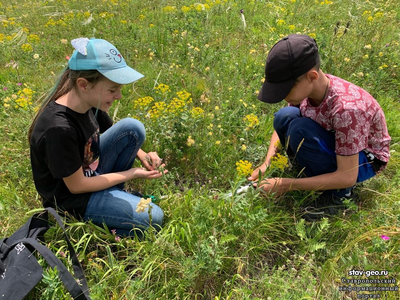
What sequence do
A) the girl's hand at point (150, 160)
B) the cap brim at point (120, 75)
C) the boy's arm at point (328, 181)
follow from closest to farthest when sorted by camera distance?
the cap brim at point (120, 75)
the boy's arm at point (328, 181)
the girl's hand at point (150, 160)

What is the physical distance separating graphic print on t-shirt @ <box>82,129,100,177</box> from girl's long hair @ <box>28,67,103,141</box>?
0.33 metres

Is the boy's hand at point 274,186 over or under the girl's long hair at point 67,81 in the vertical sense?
under

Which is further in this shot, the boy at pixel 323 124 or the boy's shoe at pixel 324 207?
the boy's shoe at pixel 324 207

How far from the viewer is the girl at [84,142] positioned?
1.53m

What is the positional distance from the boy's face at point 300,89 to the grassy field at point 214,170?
44 cm

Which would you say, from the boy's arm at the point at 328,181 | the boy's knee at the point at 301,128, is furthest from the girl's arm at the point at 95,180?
the boy's knee at the point at 301,128

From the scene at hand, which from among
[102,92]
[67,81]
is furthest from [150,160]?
[67,81]

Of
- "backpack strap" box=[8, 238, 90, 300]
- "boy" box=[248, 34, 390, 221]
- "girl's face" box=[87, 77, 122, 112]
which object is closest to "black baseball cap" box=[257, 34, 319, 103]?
"boy" box=[248, 34, 390, 221]

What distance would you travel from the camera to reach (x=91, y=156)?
6.27ft

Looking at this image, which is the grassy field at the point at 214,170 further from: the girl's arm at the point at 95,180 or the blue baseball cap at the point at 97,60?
the blue baseball cap at the point at 97,60

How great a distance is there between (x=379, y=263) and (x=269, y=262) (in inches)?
26.1

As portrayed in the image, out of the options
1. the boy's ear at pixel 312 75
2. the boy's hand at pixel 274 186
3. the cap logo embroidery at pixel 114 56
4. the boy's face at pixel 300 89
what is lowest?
the boy's hand at pixel 274 186

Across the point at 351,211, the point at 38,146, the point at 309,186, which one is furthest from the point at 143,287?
the point at 351,211

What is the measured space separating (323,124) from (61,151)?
5.79 feet
